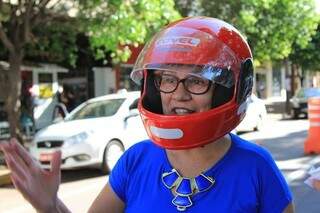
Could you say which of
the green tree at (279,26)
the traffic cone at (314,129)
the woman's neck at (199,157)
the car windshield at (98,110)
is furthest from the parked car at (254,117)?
the woman's neck at (199,157)

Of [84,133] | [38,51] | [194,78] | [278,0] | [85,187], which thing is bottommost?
[85,187]

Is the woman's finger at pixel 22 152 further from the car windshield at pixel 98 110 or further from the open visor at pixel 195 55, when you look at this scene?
the car windshield at pixel 98 110

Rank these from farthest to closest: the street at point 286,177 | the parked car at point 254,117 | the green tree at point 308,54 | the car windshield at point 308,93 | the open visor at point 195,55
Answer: the green tree at point 308,54, the car windshield at point 308,93, the parked car at point 254,117, the street at point 286,177, the open visor at point 195,55

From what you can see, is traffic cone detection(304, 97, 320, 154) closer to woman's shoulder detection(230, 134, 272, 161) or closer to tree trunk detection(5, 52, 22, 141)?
tree trunk detection(5, 52, 22, 141)

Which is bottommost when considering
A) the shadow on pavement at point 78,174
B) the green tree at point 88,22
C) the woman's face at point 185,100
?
the shadow on pavement at point 78,174

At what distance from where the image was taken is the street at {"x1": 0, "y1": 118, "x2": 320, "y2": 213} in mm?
8938

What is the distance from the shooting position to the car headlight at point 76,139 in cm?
1196

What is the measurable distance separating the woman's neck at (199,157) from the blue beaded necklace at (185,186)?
0.03m

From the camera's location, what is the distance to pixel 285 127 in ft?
73.9

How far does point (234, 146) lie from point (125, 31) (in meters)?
12.7

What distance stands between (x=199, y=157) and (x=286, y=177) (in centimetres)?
904

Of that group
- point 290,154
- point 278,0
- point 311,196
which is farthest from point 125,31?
point 278,0

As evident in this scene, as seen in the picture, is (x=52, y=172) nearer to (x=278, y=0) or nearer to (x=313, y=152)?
(x=313, y=152)

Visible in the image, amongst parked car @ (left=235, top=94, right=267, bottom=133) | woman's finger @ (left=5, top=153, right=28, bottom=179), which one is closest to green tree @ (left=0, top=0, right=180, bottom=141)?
parked car @ (left=235, top=94, right=267, bottom=133)
